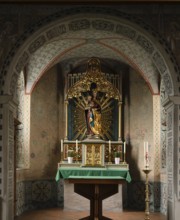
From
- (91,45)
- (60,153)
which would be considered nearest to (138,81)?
(91,45)

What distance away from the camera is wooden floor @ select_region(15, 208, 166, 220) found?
12.3 metres

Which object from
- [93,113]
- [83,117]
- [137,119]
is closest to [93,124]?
[93,113]

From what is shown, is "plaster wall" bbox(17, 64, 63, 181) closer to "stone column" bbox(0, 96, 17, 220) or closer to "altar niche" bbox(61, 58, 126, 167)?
"altar niche" bbox(61, 58, 126, 167)

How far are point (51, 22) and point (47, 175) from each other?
625 centimetres

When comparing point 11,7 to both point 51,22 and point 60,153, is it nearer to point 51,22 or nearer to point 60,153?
point 51,22

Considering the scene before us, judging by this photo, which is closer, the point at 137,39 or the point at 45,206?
the point at 137,39

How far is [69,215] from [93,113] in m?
2.93

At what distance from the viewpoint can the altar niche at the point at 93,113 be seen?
14.1 m

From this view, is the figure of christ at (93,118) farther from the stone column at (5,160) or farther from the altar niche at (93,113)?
the stone column at (5,160)

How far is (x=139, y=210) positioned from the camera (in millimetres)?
14062

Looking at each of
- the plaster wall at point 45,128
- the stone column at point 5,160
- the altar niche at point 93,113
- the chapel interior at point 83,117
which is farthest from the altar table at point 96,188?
the plaster wall at point 45,128

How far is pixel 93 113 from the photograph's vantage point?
14.1 meters

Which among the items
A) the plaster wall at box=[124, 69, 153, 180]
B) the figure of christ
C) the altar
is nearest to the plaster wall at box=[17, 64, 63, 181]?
the altar

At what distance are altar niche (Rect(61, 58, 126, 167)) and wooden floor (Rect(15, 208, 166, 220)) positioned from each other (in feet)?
4.78
